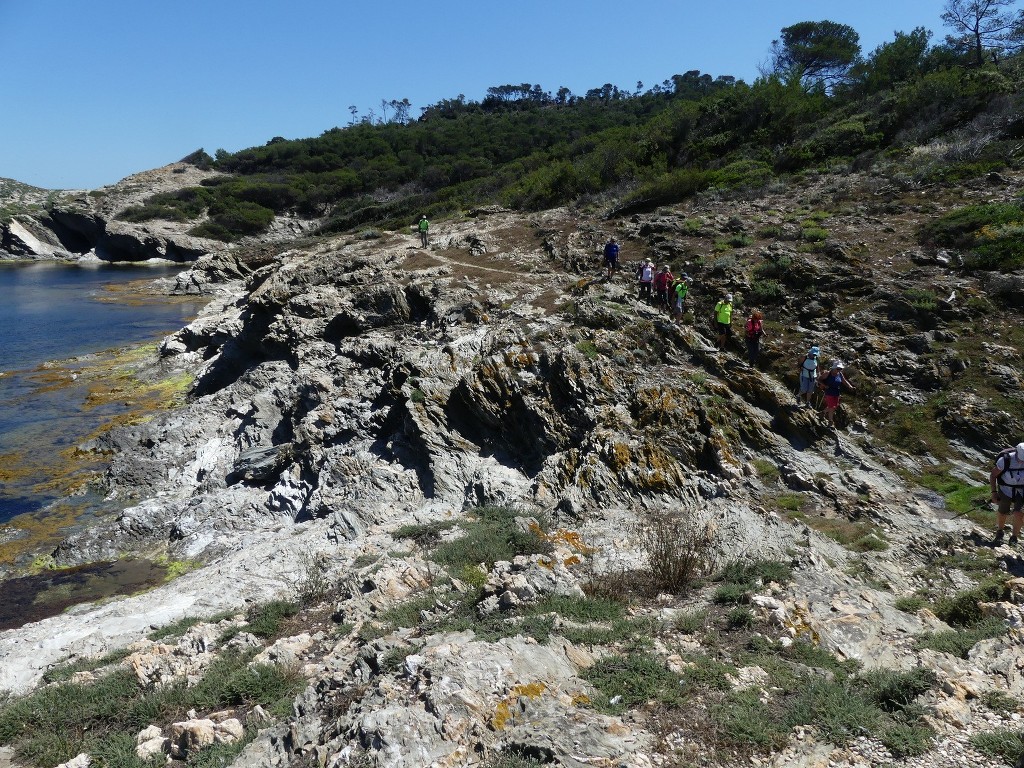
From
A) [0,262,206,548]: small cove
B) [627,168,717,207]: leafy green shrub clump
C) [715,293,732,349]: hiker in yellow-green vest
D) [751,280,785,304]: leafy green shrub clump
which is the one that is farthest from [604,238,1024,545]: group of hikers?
[0,262,206,548]: small cove

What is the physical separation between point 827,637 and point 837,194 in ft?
70.8

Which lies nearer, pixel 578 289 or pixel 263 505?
pixel 263 505

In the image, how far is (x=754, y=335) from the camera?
595 inches

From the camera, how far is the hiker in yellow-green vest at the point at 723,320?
51.2 feet

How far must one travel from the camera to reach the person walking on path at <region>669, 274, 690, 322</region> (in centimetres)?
1686

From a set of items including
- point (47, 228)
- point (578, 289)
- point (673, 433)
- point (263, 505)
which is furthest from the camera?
point (47, 228)

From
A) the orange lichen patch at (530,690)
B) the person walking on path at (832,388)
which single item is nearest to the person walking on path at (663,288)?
the person walking on path at (832,388)

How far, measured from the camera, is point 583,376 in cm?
1444

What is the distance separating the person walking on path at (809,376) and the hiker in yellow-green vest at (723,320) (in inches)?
102

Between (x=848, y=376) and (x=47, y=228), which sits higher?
(x=47, y=228)

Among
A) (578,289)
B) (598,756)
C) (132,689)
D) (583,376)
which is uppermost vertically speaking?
(578,289)

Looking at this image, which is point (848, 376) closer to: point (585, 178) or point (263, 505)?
point (263, 505)

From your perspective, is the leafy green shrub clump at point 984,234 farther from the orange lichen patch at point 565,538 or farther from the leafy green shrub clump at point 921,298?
the orange lichen patch at point 565,538

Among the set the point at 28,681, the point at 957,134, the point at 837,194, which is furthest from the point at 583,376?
the point at 957,134
